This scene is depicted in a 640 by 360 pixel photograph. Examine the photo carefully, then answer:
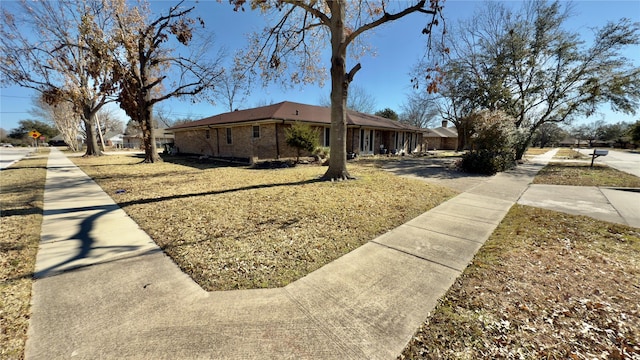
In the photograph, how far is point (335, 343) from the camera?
2.07 metres

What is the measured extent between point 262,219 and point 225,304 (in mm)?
2694

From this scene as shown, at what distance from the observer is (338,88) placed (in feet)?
28.5

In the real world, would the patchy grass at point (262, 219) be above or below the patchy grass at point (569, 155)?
below

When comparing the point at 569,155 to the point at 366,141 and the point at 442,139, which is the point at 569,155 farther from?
the point at 366,141

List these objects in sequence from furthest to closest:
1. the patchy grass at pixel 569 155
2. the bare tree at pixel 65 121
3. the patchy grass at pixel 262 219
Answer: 1. the bare tree at pixel 65 121
2. the patchy grass at pixel 569 155
3. the patchy grass at pixel 262 219

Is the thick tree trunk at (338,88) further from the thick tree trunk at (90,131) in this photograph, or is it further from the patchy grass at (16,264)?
the thick tree trunk at (90,131)

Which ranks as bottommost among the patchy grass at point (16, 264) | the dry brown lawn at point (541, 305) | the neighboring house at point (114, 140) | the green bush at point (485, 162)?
the dry brown lawn at point (541, 305)

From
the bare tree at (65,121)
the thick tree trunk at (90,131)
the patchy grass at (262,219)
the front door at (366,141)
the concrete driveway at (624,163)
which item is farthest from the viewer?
→ the bare tree at (65,121)

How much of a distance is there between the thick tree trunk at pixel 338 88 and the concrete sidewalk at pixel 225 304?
17.0 ft

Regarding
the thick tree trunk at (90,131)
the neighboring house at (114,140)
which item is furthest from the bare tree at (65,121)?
the thick tree trunk at (90,131)

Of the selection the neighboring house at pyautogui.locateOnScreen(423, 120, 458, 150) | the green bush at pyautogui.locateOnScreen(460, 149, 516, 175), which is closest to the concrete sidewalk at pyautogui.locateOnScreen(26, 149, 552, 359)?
the green bush at pyautogui.locateOnScreen(460, 149, 516, 175)

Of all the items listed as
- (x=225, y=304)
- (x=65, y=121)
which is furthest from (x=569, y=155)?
(x=65, y=121)

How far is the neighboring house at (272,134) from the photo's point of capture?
50.1 ft

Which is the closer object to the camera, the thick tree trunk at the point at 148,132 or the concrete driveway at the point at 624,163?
the concrete driveway at the point at 624,163
